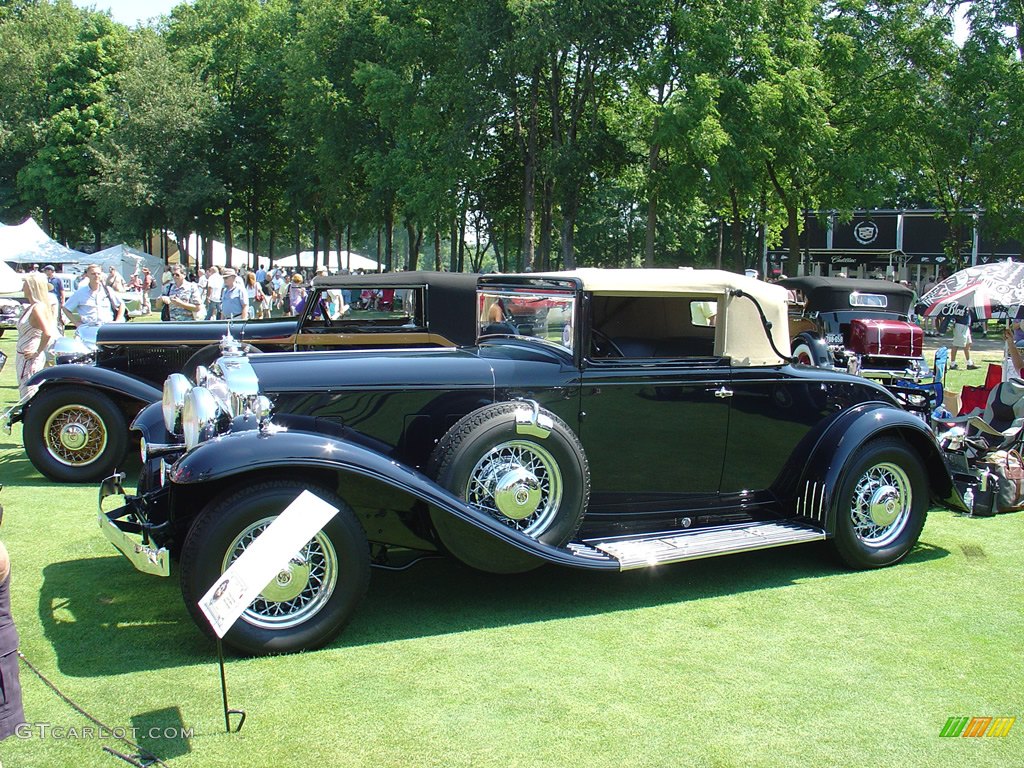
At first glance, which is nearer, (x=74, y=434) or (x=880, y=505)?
(x=880, y=505)

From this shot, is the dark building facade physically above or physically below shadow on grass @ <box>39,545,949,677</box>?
above

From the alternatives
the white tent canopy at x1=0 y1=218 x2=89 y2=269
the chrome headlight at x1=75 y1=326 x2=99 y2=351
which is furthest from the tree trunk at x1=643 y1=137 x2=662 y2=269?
the white tent canopy at x1=0 y1=218 x2=89 y2=269

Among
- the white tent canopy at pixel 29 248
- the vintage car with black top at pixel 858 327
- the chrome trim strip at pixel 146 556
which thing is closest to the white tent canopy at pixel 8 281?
the white tent canopy at pixel 29 248

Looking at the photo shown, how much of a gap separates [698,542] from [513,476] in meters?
1.16

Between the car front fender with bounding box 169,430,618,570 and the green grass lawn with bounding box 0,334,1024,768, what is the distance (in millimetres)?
566

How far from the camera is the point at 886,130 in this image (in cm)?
2600

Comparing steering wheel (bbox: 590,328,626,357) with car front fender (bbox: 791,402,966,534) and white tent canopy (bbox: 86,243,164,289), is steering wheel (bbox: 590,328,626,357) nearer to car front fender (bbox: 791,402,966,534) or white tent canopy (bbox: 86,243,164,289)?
car front fender (bbox: 791,402,966,534)

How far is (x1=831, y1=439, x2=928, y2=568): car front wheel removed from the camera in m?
5.31

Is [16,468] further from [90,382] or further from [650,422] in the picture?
[650,422]

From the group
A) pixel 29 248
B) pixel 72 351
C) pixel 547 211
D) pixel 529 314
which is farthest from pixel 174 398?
pixel 29 248

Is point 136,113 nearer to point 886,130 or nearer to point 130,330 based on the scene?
point 886,130

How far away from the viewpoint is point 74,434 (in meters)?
7.45

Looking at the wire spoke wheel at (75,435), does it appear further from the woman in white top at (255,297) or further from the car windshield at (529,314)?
the woman in white top at (255,297)

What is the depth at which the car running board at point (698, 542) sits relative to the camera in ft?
15.2
